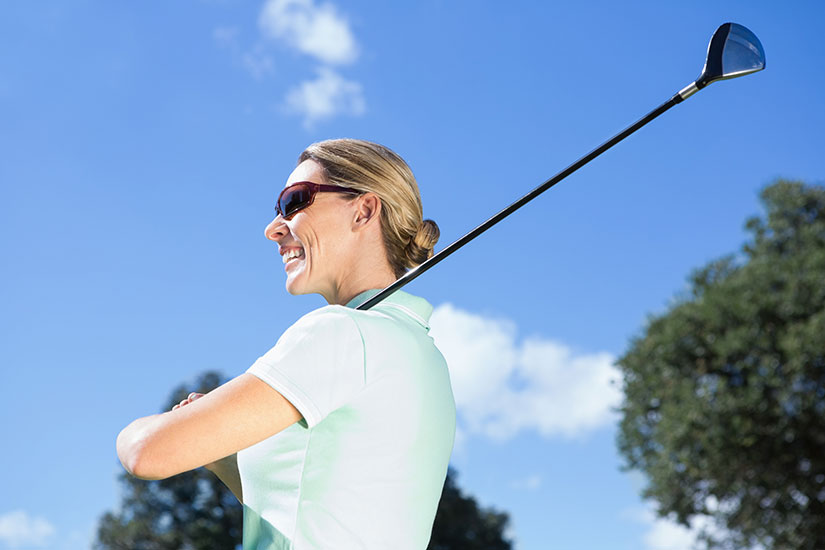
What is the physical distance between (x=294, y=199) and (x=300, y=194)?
3 centimetres

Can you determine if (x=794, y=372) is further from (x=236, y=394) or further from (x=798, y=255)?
(x=236, y=394)

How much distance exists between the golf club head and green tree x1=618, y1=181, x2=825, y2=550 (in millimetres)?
18433

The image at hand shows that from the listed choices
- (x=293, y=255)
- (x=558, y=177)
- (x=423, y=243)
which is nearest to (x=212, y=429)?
(x=293, y=255)

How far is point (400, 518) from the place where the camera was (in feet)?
4.94

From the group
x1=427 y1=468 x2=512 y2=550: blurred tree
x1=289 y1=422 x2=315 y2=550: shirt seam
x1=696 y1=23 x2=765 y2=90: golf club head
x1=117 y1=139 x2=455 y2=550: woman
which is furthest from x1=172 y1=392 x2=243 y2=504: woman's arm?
x1=427 y1=468 x2=512 y2=550: blurred tree

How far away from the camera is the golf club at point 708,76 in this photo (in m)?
2.08

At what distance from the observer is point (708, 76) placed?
7.48 feet

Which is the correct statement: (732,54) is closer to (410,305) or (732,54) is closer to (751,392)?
(410,305)

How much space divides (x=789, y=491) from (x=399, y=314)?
21545 mm

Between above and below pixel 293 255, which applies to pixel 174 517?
above

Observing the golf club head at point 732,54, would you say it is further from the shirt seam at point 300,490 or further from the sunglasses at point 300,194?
the shirt seam at point 300,490

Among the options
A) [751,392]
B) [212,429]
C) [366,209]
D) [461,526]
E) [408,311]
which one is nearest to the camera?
[212,429]

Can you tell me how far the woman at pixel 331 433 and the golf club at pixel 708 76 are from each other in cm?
31

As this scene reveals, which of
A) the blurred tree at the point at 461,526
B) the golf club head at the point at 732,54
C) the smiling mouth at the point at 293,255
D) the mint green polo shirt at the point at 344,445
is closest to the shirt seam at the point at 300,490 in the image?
the mint green polo shirt at the point at 344,445
